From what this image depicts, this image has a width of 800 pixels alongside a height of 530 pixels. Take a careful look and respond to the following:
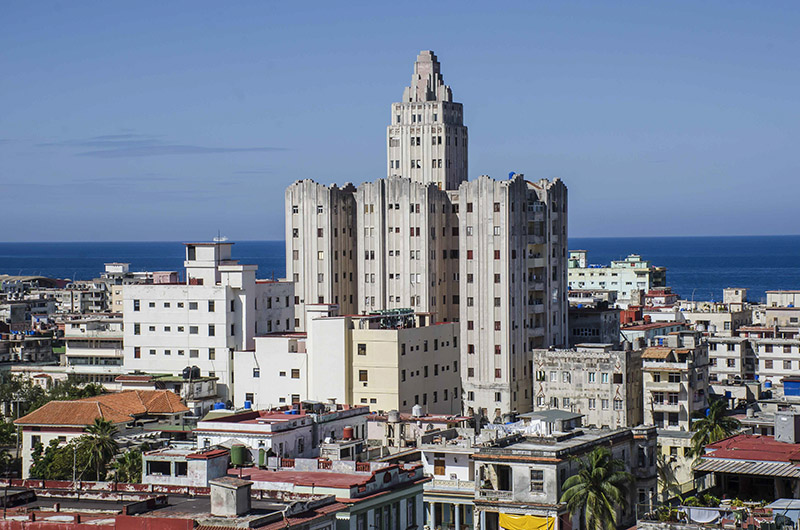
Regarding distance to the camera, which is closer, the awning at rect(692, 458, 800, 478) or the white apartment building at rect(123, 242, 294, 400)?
the awning at rect(692, 458, 800, 478)

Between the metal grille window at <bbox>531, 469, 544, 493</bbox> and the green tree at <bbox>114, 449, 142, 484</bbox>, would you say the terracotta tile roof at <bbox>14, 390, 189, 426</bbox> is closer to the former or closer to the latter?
the green tree at <bbox>114, 449, 142, 484</bbox>

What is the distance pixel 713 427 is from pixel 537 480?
2762 cm

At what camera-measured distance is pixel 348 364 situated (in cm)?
11094

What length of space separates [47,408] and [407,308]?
39.5m

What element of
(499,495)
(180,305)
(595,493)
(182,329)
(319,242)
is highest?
(319,242)

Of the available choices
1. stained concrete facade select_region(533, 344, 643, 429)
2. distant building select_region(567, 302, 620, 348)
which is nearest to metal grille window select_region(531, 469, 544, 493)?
stained concrete facade select_region(533, 344, 643, 429)

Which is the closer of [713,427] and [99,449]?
[99,449]

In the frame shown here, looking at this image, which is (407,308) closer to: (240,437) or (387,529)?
(240,437)

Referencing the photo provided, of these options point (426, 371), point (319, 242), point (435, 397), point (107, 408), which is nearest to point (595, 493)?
point (107, 408)

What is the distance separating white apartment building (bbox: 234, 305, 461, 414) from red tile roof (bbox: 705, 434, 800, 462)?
144 feet

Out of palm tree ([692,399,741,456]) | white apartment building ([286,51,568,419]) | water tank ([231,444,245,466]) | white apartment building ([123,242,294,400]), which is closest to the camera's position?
water tank ([231,444,245,466])

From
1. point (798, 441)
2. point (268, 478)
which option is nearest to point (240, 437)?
point (268, 478)

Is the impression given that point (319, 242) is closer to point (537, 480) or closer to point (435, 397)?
point (435, 397)

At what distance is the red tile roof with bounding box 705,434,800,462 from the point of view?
62500 mm
